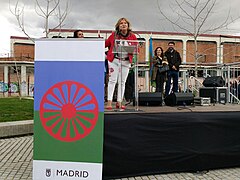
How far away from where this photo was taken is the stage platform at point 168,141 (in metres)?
4.07

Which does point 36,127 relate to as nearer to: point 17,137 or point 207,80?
point 17,137

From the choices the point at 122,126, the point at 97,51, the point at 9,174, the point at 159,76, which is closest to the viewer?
the point at 97,51

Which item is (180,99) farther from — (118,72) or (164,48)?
(164,48)

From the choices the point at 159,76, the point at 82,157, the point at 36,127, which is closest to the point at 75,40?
the point at 36,127

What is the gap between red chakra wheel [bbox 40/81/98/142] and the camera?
347cm

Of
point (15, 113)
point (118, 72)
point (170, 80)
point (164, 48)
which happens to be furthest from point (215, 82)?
point (164, 48)

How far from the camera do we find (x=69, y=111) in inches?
138

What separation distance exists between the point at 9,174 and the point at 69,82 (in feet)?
6.29

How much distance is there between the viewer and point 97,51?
Answer: 11.4 ft

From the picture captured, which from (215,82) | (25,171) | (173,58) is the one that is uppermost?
(173,58)

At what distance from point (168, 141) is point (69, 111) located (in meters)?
1.59

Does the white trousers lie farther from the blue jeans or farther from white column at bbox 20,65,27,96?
white column at bbox 20,65,27,96

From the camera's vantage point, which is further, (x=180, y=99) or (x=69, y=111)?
(x=180, y=99)

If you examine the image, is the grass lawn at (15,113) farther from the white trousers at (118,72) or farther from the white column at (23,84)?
the white column at (23,84)
